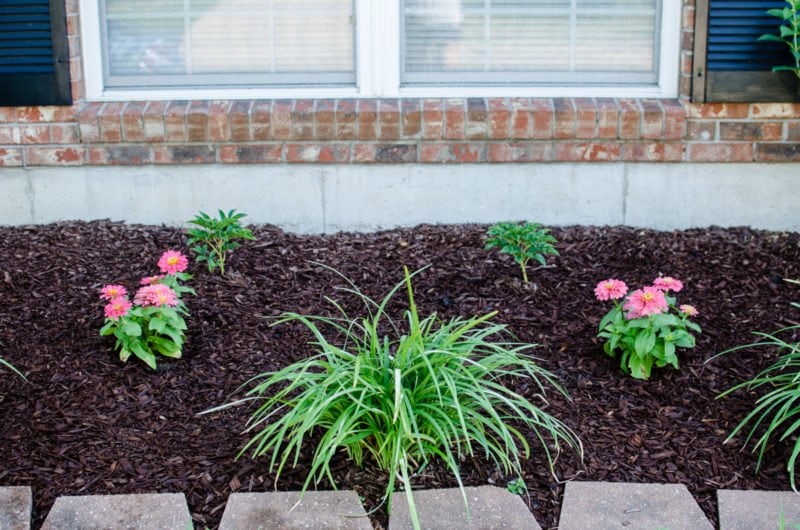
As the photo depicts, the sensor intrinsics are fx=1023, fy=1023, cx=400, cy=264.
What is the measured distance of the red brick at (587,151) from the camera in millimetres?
4684

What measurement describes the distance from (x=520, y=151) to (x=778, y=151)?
1183 millimetres

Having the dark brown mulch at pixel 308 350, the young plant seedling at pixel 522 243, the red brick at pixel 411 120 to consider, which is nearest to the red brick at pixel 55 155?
the dark brown mulch at pixel 308 350

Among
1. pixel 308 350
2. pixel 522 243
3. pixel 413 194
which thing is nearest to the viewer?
pixel 308 350

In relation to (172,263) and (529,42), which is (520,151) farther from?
(172,263)

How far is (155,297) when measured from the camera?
3324mm

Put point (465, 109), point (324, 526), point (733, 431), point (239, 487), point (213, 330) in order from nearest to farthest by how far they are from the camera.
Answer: point (324, 526), point (239, 487), point (733, 431), point (213, 330), point (465, 109)

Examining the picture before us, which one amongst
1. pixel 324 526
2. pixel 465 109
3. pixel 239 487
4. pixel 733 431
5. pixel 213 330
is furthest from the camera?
pixel 465 109

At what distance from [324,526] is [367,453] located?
1.20 feet

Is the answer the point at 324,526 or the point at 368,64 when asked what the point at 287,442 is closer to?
the point at 324,526

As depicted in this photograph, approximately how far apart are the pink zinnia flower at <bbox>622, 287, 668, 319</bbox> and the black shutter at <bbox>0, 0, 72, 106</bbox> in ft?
9.11

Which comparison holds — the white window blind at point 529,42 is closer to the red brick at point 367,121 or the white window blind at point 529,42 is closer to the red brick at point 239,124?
Answer: the red brick at point 367,121

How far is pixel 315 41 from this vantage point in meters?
4.83

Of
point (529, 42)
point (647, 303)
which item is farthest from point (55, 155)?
point (647, 303)

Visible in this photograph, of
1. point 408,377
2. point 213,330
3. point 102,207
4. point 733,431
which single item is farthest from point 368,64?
point 733,431
